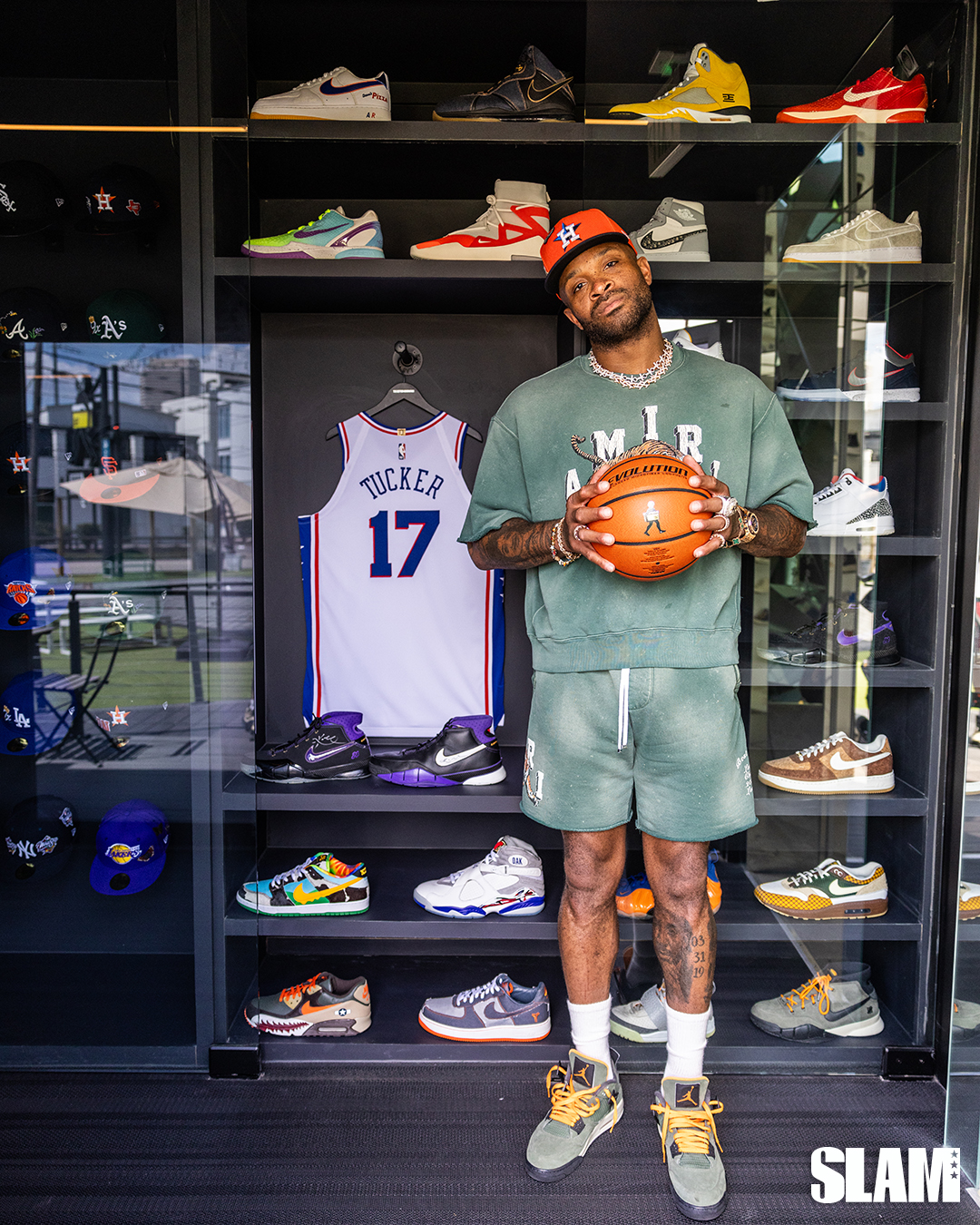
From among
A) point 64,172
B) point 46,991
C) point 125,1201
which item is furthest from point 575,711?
point 64,172

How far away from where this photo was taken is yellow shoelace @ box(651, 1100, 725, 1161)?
1718mm

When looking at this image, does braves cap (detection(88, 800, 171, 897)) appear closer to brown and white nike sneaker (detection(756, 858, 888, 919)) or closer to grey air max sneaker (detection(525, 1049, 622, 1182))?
grey air max sneaker (detection(525, 1049, 622, 1182))

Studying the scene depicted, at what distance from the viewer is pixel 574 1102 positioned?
1.82 m

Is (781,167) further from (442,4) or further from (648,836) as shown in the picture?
(648,836)

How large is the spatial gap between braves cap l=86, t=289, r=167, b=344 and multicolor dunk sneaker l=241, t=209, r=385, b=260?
270 mm

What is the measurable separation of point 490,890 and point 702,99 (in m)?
1.99

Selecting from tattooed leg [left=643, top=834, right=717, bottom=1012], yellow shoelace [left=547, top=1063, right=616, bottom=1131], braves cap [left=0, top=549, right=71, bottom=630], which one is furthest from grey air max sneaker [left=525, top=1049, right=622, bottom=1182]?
braves cap [left=0, top=549, right=71, bottom=630]

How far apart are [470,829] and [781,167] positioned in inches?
79.1

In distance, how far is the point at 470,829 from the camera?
2.70 m

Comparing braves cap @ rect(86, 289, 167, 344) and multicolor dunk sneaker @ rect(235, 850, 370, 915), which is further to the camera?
multicolor dunk sneaker @ rect(235, 850, 370, 915)

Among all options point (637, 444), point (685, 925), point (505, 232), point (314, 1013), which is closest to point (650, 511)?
point (637, 444)

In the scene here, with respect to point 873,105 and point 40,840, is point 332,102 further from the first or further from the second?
point 40,840

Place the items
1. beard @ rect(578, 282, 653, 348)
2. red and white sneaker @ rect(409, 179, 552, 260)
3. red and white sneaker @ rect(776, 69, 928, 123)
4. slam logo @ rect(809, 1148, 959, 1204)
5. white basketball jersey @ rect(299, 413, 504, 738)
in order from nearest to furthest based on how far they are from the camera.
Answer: slam logo @ rect(809, 1148, 959, 1204), beard @ rect(578, 282, 653, 348), red and white sneaker @ rect(776, 69, 928, 123), red and white sneaker @ rect(409, 179, 552, 260), white basketball jersey @ rect(299, 413, 504, 738)

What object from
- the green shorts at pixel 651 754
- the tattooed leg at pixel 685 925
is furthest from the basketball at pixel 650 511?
the tattooed leg at pixel 685 925
